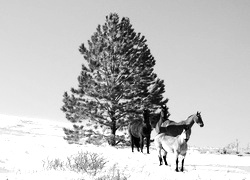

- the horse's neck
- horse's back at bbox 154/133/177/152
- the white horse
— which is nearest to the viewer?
the white horse

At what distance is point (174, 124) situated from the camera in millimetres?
15453

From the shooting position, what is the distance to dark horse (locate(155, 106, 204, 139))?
14.8 m

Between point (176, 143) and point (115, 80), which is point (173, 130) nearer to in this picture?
point (176, 143)

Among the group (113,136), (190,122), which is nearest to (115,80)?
(113,136)

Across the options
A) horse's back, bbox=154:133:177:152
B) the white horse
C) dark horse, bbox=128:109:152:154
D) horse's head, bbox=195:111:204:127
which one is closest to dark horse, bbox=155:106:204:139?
horse's head, bbox=195:111:204:127

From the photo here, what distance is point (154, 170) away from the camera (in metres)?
12.8

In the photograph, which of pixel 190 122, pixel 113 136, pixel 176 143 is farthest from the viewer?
pixel 113 136

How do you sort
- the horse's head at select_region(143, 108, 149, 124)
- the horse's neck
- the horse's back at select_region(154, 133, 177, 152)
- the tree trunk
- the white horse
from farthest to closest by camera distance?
the tree trunk, the horse's head at select_region(143, 108, 149, 124), the horse's neck, the horse's back at select_region(154, 133, 177, 152), the white horse

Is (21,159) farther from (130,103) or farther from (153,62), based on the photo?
(153,62)

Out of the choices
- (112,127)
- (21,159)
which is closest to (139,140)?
(21,159)

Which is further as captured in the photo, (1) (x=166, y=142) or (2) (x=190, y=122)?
(2) (x=190, y=122)

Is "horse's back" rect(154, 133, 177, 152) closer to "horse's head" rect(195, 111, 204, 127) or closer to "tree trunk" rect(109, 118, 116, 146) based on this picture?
"horse's head" rect(195, 111, 204, 127)

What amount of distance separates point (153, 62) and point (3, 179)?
22.7 metres

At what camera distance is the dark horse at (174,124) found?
14.8 m
